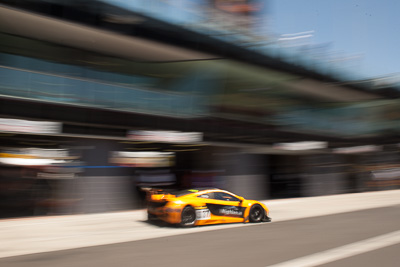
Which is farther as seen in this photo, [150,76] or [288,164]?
[288,164]

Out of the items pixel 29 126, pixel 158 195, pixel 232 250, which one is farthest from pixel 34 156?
pixel 232 250

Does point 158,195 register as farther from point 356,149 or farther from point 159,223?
point 356,149

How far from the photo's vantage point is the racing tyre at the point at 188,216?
1131 centimetres

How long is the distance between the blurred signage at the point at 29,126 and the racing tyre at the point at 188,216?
5855mm

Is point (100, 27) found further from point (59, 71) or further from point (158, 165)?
point (158, 165)

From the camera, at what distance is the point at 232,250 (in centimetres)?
817

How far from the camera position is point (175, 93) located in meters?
18.4

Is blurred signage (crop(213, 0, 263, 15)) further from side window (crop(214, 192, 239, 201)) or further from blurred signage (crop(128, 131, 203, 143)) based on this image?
side window (crop(214, 192, 239, 201))

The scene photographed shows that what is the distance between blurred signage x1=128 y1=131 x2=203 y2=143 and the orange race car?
4829 mm

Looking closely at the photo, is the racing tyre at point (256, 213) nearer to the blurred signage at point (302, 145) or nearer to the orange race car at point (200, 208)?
the orange race car at point (200, 208)

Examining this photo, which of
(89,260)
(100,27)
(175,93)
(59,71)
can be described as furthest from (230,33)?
(89,260)

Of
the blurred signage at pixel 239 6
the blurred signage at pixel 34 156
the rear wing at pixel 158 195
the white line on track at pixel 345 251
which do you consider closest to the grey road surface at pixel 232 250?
the white line on track at pixel 345 251

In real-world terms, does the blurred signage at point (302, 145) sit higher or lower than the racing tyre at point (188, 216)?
higher

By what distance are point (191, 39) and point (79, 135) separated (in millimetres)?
6776
